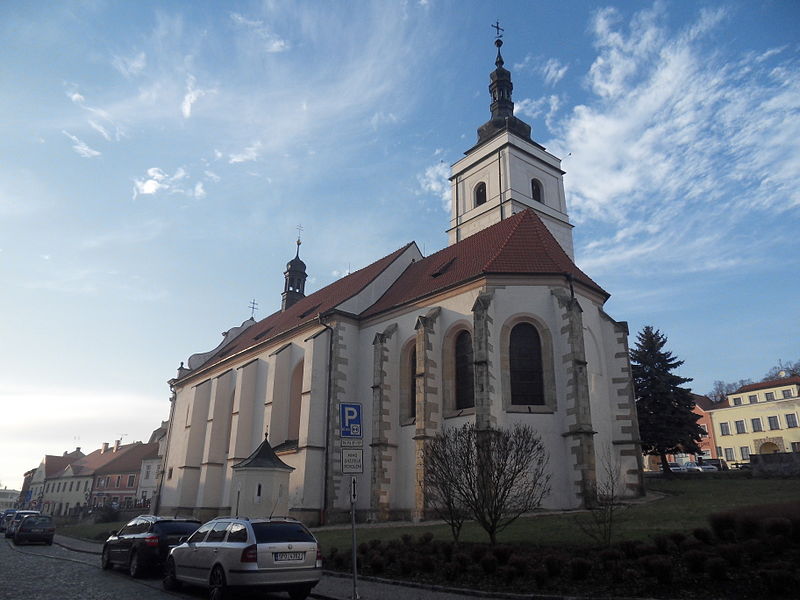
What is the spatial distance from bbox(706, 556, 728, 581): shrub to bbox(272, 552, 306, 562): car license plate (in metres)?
5.87

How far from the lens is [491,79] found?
38.0 metres

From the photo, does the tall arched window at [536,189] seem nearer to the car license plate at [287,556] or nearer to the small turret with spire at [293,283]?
Answer: the small turret with spire at [293,283]

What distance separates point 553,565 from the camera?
8914 mm

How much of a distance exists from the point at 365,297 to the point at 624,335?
38.1 ft

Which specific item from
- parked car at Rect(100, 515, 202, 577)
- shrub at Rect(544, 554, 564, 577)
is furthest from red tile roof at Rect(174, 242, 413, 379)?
shrub at Rect(544, 554, 564, 577)

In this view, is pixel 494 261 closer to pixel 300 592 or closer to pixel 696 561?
pixel 696 561

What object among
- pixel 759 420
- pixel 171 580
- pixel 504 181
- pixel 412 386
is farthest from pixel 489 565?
pixel 759 420

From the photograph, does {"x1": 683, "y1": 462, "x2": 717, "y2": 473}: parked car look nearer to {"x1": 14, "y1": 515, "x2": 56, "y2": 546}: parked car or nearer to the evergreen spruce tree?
the evergreen spruce tree

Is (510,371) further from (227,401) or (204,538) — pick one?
(227,401)

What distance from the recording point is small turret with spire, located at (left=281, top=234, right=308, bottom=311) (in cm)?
4331

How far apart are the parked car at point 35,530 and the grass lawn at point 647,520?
42.4 feet

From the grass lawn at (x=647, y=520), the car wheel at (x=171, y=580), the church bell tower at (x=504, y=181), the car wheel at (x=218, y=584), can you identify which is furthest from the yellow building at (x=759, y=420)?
the car wheel at (x=218, y=584)

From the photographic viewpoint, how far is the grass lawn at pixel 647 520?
37.8 feet

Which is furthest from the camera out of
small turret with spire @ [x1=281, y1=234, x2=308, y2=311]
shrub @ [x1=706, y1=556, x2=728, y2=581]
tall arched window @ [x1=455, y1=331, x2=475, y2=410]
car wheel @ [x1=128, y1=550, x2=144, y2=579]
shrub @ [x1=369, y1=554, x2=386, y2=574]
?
small turret with spire @ [x1=281, y1=234, x2=308, y2=311]
